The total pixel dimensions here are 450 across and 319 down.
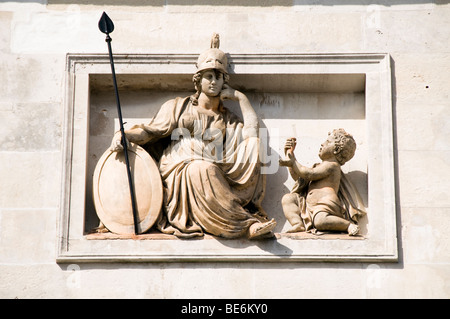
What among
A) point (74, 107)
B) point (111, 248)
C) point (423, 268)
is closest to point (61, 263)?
point (111, 248)

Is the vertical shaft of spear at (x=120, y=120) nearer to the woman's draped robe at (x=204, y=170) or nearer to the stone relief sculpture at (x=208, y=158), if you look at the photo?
the stone relief sculpture at (x=208, y=158)

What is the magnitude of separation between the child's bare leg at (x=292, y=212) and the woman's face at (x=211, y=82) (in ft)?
4.07

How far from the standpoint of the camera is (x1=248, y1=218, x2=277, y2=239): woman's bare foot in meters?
12.3

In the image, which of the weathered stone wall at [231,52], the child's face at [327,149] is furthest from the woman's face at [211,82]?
the child's face at [327,149]

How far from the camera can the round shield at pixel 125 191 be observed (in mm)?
12570

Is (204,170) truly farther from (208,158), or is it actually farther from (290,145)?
(290,145)

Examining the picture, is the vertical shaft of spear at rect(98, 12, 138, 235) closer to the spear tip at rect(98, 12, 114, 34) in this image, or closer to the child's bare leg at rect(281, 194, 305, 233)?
the spear tip at rect(98, 12, 114, 34)

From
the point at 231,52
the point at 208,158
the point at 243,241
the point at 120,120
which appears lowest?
the point at 243,241

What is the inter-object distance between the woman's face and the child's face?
45.9 inches

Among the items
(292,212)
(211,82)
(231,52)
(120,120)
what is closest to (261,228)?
(292,212)

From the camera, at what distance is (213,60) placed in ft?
42.4

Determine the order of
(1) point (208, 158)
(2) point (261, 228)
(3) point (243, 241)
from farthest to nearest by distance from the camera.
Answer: (1) point (208, 158)
(3) point (243, 241)
(2) point (261, 228)

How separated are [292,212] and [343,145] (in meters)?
0.81
